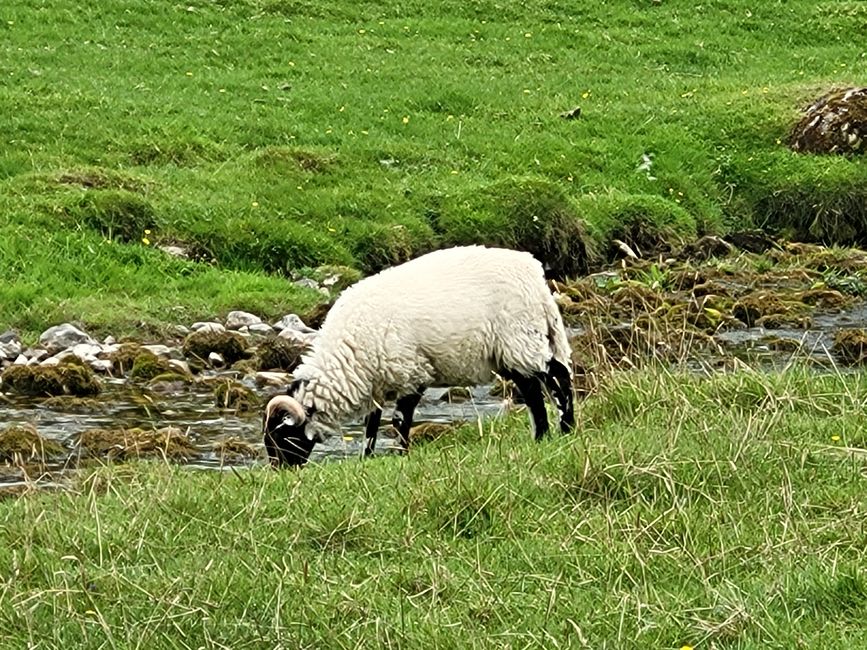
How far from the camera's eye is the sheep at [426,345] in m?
11.0

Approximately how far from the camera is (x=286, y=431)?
10.6 meters

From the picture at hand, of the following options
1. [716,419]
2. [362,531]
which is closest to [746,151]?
[716,419]

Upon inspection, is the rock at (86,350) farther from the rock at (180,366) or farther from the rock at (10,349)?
the rock at (180,366)

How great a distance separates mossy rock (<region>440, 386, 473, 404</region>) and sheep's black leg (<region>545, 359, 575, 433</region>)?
9.76ft

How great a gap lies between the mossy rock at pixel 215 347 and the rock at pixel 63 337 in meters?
1.09

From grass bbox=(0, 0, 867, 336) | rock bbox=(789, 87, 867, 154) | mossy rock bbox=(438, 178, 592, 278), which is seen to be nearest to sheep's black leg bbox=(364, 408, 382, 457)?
grass bbox=(0, 0, 867, 336)

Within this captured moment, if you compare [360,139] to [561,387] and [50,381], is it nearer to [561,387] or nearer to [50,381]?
[50,381]

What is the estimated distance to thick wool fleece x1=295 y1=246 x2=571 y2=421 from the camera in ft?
36.0

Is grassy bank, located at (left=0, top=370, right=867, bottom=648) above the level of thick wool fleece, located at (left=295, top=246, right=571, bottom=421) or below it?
above

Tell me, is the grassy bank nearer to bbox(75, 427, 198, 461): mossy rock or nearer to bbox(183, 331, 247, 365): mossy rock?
bbox(75, 427, 198, 461): mossy rock

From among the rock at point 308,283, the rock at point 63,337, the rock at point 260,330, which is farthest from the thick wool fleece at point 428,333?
the rock at point 308,283

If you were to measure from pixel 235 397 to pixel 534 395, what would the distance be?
420 cm

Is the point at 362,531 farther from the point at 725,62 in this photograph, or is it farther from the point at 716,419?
the point at 725,62

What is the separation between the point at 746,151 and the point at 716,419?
17.1m
